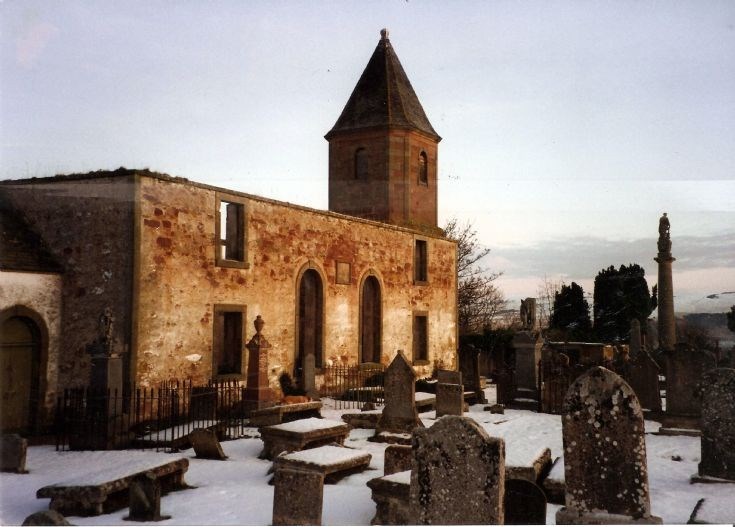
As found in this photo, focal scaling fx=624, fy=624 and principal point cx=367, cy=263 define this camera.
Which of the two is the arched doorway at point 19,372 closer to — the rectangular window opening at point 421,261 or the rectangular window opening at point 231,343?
the rectangular window opening at point 231,343

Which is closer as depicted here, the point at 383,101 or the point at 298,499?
the point at 298,499

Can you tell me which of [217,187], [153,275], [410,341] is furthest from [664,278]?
[153,275]

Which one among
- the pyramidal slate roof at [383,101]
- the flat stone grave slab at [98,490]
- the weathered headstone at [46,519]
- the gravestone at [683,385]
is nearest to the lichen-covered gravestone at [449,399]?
the gravestone at [683,385]

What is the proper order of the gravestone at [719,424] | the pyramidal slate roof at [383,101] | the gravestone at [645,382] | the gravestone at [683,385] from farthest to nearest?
the pyramidal slate roof at [383,101]
the gravestone at [645,382]
the gravestone at [683,385]
the gravestone at [719,424]

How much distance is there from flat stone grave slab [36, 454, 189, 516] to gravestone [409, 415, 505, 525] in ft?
14.6

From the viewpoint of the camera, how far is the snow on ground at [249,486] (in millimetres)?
7371

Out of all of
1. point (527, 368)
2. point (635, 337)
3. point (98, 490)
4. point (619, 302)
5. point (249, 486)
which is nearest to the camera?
point (98, 490)

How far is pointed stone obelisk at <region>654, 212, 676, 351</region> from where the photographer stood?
24312mm

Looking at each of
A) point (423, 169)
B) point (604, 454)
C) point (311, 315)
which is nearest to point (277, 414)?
point (311, 315)

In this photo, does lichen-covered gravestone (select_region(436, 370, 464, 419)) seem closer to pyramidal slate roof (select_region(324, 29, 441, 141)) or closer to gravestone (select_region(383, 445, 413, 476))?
gravestone (select_region(383, 445, 413, 476))

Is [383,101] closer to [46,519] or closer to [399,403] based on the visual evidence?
[399,403]

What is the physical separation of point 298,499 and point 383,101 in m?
20.5

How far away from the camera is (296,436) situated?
1060cm

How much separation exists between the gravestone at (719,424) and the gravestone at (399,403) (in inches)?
207
